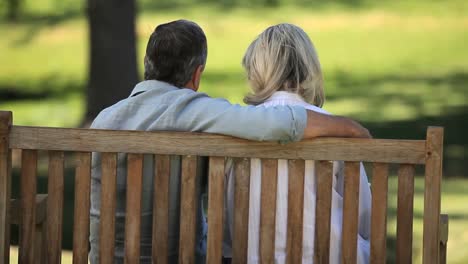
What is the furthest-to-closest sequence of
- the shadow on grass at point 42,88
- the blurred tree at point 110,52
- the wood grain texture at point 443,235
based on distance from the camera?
the shadow on grass at point 42,88, the blurred tree at point 110,52, the wood grain texture at point 443,235

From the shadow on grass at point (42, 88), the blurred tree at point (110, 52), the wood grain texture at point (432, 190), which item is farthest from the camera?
the shadow on grass at point (42, 88)

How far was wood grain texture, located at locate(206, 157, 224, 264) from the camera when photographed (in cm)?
380

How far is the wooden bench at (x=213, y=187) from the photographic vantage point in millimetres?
3695

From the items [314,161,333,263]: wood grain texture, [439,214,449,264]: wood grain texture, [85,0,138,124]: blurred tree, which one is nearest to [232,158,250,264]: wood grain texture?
[314,161,333,263]: wood grain texture

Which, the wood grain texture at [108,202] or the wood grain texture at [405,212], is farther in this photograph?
the wood grain texture at [108,202]

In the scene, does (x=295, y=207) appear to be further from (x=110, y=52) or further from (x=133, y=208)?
(x=110, y=52)

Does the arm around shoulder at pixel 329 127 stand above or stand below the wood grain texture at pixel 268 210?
above

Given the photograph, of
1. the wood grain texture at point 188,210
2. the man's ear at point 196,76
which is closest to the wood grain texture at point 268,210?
the wood grain texture at point 188,210

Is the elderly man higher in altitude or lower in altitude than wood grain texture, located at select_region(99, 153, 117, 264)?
higher

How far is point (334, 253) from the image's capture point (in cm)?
388

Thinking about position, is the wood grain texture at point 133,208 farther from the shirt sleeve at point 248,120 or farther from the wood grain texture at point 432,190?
the wood grain texture at point 432,190

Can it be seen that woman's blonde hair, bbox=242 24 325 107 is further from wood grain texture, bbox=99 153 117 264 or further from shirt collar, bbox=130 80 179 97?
wood grain texture, bbox=99 153 117 264

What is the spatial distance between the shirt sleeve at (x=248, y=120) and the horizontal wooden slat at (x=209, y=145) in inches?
1.9

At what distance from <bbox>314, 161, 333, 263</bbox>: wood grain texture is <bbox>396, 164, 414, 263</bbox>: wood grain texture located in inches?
9.4
